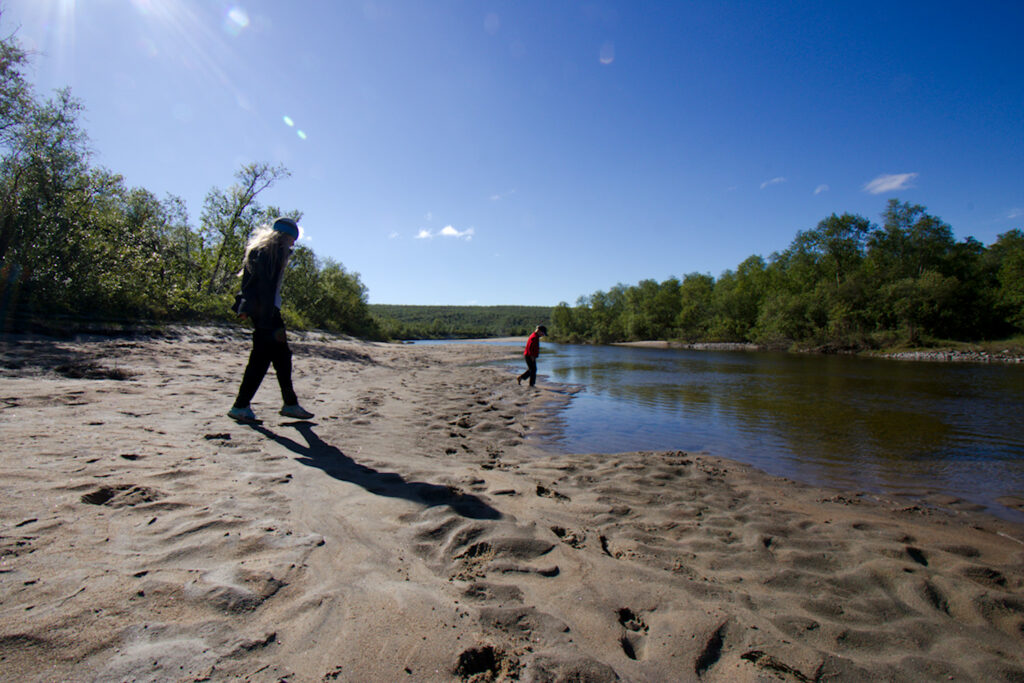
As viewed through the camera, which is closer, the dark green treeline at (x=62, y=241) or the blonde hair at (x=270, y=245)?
the blonde hair at (x=270, y=245)

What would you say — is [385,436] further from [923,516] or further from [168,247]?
[168,247]

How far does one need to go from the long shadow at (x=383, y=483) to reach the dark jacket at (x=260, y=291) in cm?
153

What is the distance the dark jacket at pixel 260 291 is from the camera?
5.46 metres

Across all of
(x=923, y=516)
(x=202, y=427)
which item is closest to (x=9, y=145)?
(x=202, y=427)

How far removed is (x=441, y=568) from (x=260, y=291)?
14.9ft

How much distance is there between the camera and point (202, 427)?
509 centimetres

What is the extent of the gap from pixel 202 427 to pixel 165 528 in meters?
2.91

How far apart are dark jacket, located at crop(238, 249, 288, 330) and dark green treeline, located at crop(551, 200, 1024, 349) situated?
6255 centimetres

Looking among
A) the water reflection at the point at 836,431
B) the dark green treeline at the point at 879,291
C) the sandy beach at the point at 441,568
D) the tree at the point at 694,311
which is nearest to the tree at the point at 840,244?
the dark green treeline at the point at 879,291

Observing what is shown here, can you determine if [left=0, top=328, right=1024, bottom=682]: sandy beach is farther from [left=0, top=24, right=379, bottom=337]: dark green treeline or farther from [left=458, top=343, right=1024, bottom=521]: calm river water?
[left=0, top=24, right=379, bottom=337]: dark green treeline

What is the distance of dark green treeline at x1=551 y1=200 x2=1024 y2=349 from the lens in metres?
48.3

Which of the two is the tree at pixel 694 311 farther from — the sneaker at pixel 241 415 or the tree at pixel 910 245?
the sneaker at pixel 241 415

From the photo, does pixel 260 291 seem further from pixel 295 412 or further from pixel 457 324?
pixel 457 324

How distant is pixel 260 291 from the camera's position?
18.0 ft
